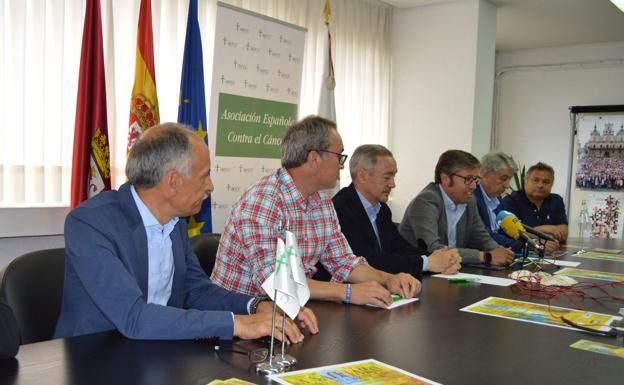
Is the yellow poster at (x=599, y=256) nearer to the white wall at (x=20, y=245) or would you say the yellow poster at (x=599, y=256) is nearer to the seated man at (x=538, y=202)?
the seated man at (x=538, y=202)

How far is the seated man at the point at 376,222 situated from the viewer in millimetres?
2881

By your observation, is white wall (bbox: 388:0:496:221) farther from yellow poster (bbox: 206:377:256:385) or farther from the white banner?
yellow poster (bbox: 206:377:256:385)

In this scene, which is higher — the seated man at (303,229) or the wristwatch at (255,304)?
the seated man at (303,229)

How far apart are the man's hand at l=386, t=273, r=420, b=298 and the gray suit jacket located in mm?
1112

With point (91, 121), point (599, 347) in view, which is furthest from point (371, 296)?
point (91, 121)

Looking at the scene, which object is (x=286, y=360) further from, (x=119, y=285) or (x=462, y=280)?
(x=462, y=280)

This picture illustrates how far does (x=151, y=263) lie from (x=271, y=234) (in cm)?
51

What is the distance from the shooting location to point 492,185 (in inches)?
179

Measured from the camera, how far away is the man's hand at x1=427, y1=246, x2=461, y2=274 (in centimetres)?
287

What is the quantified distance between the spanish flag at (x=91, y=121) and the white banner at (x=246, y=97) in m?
0.76

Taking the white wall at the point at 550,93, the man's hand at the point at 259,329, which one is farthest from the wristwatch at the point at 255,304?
the white wall at the point at 550,93

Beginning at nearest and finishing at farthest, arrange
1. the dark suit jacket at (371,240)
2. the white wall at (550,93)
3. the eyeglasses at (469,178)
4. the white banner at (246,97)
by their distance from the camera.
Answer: the dark suit jacket at (371,240) → the eyeglasses at (469,178) → the white banner at (246,97) → the white wall at (550,93)

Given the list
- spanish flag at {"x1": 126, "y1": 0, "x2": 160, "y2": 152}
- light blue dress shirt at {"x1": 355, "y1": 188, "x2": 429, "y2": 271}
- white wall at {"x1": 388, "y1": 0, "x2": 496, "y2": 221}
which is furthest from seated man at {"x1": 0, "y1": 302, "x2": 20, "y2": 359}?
white wall at {"x1": 388, "y1": 0, "x2": 496, "y2": 221}

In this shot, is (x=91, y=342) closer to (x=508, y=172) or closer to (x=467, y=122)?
(x=508, y=172)
